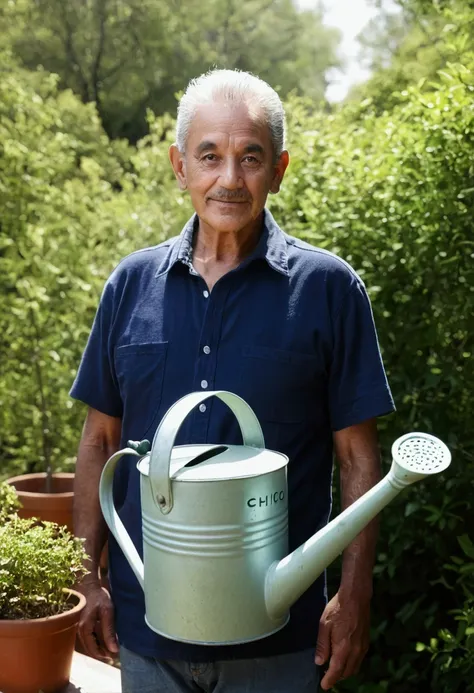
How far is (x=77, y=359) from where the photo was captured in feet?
14.7

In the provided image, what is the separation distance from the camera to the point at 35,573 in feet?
7.39

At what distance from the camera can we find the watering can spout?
56.9 inches

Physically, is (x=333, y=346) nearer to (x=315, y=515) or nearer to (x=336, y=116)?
(x=315, y=515)

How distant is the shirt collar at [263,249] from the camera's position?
1920mm

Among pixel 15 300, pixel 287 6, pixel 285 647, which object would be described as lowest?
pixel 285 647

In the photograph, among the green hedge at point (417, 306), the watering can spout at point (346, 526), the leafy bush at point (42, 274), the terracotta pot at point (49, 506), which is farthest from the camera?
the leafy bush at point (42, 274)

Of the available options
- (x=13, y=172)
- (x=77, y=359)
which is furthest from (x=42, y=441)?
(x=13, y=172)

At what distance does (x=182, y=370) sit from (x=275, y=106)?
0.63 metres

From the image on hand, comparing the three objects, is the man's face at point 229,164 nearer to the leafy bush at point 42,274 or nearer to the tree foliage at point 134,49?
Answer: the leafy bush at point 42,274

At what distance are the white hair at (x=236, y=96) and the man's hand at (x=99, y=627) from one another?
110 centimetres

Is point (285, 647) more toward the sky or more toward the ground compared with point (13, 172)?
more toward the ground

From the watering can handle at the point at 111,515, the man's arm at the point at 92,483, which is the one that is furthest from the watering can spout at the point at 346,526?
the man's arm at the point at 92,483

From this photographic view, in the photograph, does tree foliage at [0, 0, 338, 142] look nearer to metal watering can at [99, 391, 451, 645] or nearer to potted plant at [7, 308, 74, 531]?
potted plant at [7, 308, 74, 531]

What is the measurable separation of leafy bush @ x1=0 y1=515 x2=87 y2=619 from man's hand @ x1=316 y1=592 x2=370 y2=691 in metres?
0.68
